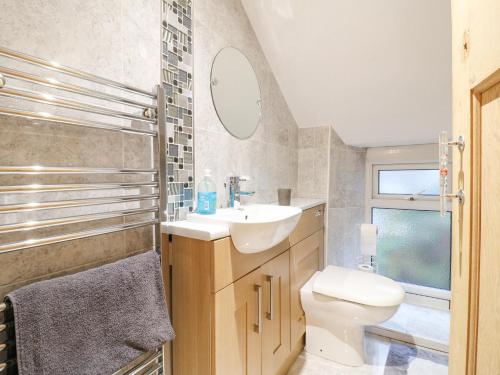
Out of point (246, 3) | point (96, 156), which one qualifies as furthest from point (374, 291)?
point (246, 3)

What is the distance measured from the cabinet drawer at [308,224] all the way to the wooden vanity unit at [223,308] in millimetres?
266

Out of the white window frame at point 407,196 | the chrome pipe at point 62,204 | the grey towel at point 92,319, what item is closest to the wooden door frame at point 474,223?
the grey towel at point 92,319

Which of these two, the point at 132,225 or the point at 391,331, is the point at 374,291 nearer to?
the point at 391,331

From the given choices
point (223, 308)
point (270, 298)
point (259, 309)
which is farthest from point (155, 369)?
point (270, 298)

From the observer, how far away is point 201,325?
0.91 m

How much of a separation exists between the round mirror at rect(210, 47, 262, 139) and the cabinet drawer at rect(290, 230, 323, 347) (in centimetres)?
78

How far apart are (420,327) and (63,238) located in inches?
92.9

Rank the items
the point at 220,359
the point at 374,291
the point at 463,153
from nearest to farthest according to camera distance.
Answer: the point at 463,153 → the point at 220,359 → the point at 374,291

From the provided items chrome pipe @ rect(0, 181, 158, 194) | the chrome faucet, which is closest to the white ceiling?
the chrome faucet

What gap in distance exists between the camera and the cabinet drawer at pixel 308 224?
154 centimetres

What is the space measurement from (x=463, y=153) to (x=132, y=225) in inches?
38.3

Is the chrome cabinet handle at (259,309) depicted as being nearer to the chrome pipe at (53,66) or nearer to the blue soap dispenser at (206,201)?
the blue soap dispenser at (206,201)

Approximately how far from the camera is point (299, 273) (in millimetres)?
1591

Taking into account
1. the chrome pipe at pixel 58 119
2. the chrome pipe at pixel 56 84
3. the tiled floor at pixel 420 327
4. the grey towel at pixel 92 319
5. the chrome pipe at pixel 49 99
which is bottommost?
the tiled floor at pixel 420 327
